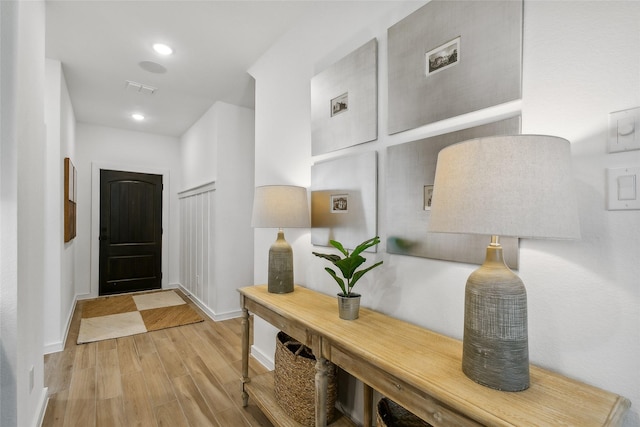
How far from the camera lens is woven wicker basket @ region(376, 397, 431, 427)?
126 centimetres

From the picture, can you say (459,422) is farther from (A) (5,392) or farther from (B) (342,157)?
(A) (5,392)

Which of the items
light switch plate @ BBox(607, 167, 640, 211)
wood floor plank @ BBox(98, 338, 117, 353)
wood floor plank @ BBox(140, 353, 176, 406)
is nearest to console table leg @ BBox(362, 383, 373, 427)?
light switch plate @ BBox(607, 167, 640, 211)

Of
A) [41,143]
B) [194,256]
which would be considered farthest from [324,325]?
[194,256]

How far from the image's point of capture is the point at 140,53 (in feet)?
8.77

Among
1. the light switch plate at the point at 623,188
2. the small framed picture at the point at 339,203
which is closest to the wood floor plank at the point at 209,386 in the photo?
the small framed picture at the point at 339,203

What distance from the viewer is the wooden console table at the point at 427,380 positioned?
742 mm

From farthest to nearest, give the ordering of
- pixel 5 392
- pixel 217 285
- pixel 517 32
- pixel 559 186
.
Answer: pixel 217 285 → pixel 5 392 → pixel 517 32 → pixel 559 186

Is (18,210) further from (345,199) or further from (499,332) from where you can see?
(499,332)

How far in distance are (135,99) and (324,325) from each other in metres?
3.77

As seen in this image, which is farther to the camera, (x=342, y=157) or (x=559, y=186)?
(x=342, y=157)

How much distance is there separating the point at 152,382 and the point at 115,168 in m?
3.77

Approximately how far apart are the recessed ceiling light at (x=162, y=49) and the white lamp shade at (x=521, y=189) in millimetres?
2740

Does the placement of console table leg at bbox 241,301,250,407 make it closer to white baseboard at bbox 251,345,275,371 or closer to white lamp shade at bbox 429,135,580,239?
white baseboard at bbox 251,345,275,371

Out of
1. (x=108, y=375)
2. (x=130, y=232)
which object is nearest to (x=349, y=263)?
(x=108, y=375)
